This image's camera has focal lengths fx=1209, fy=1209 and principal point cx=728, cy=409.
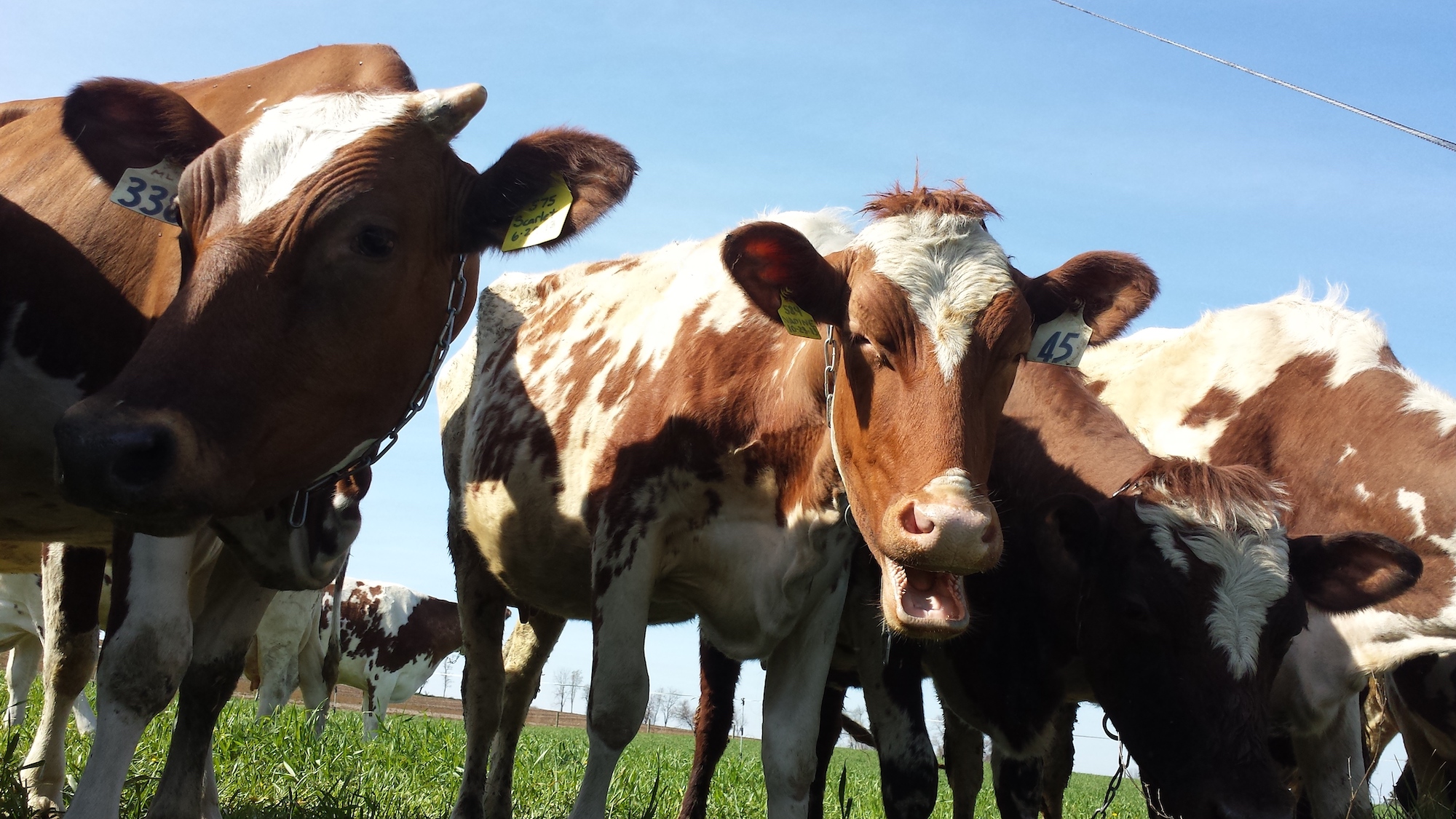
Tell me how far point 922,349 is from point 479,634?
3.88m

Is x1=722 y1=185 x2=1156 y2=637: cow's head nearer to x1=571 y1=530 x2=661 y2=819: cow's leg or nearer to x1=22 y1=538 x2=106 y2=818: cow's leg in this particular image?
x1=571 y1=530 x2=661 y2=819: cow's leg

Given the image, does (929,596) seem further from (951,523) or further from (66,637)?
(66,637)

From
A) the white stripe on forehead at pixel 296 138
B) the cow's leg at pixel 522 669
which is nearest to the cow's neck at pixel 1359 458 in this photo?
the cow's leg at pixel 522 669

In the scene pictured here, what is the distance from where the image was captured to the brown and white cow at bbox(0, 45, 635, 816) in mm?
3295

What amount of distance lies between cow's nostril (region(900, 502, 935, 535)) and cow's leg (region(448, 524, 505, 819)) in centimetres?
366

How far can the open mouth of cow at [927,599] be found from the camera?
3873 mm

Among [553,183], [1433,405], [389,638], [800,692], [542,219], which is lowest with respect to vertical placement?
[389,638]

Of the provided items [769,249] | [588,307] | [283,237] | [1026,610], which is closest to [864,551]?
[1026,610]

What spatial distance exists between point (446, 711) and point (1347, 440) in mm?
37025

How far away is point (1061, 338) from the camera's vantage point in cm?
488

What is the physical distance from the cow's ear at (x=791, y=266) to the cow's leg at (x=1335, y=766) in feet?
12.0

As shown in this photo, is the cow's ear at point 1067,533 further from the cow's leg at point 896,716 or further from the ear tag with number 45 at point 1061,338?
the cow's leg at point 896,716

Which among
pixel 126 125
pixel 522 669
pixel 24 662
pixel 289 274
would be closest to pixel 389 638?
pixel 24 662

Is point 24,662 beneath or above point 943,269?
beneath
